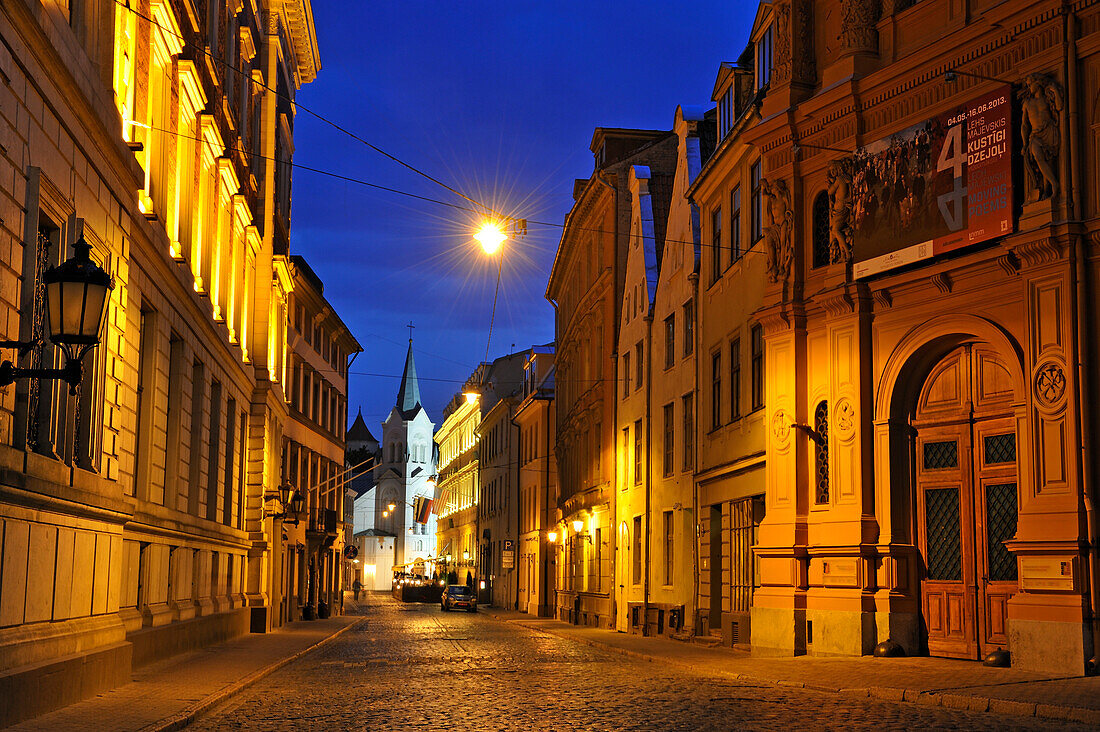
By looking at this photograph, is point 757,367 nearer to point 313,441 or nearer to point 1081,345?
point 1081,345

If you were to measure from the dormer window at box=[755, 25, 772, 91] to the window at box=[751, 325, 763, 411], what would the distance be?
4.93 m

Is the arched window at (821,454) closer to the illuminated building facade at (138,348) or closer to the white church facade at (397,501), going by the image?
the illuminated building facade at (138,348)

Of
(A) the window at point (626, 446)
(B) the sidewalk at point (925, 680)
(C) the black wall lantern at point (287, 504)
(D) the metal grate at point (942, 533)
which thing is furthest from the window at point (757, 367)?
(C) the black wall lantern at point (287, 504)

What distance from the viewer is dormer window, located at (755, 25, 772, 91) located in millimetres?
25234

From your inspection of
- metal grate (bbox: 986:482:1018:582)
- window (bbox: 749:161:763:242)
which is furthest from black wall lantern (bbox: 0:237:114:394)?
window (bbox: 749:161:763:242)

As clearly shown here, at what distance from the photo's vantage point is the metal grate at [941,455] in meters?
19.5

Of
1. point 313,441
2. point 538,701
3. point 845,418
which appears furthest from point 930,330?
point 313,441

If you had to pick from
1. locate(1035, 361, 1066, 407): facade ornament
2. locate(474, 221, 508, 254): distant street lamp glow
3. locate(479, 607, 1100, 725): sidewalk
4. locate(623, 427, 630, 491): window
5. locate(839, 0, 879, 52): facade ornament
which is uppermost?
locate(839, 0, 879, 52): facade ornament

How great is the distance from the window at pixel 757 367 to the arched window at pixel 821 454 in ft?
8.98

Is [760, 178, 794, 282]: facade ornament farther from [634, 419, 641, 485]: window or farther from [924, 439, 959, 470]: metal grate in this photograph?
[634, 419, 641, 485]: window

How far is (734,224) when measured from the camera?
88.8 feet

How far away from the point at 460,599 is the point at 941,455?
42296mm

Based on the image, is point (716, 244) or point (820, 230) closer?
point (820, 230)

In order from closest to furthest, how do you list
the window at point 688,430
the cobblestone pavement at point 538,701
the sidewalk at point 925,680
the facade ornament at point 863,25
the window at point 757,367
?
the cobblestone pavement at point 538,701
the sidewalk at point 925,680
the facade ornament at point 863,25
the window at point 757,367
the window at point 688,430
